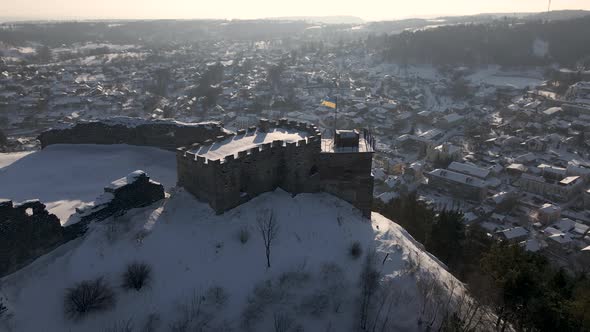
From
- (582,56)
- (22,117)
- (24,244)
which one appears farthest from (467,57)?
(24,244)

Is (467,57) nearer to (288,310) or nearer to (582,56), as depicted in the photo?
(582,56)

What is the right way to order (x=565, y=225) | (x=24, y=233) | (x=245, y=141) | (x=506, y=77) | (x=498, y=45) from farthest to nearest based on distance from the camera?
(x=498, y=45) < (x=506, y=77) < (x=565, y=225) < (x=245, y=141) < (x=24, y=233)

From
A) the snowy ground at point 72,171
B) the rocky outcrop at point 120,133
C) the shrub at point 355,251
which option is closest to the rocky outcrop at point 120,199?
the snowy ground at point 72,171

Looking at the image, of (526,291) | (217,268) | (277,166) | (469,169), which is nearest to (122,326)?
(217,268)

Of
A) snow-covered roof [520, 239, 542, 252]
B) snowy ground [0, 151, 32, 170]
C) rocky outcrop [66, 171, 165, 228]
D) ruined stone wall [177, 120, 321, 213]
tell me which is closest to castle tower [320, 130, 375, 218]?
ruined stone wall [177, 120, 321, 213]

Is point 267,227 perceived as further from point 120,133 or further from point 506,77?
point 506,77

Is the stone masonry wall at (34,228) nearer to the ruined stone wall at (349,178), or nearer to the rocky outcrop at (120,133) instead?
the rocky outcrop at (120,133)

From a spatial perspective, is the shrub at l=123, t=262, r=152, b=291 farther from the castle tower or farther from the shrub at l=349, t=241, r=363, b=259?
the castle tower

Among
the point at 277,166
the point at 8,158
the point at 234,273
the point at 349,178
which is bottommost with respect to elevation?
the point at 234,273
